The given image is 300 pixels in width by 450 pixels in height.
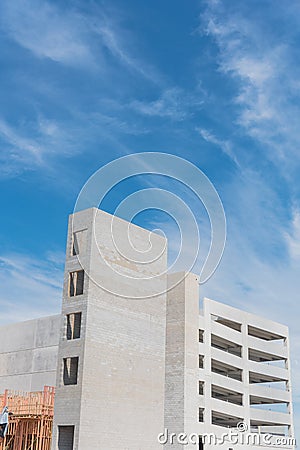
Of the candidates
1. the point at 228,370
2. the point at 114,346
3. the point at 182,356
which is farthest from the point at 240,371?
the point at 114,346

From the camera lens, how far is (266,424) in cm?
5350

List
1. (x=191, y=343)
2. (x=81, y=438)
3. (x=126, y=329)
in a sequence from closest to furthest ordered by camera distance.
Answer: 1. (x=81, y=438)
2. (x=126, y=329)
3. (x=191, y=343)

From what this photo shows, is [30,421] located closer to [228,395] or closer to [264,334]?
[228,395]

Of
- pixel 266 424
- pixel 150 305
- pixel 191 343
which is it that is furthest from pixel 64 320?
pixel 266 424

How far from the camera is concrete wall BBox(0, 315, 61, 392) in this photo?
137 feet

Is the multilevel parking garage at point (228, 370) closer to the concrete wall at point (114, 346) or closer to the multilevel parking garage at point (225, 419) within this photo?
the multilevel parking garage at point (225, 419)

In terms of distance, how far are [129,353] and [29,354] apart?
12408 millimetres

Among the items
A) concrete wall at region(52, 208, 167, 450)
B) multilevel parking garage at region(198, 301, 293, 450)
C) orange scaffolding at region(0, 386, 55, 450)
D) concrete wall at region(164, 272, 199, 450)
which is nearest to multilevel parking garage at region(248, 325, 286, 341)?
multilevel parking garage at region(198, 301, 293, 450)

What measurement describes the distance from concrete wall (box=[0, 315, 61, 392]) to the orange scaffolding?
5.55 m

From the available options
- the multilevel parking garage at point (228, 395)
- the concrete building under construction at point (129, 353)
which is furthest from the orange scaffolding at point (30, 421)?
the multilevel parking garage at point (228, 395)

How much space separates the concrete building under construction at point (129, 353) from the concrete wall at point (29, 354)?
3.1 inches

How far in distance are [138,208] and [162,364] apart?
11444mm

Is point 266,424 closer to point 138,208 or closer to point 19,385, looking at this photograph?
point 19,385

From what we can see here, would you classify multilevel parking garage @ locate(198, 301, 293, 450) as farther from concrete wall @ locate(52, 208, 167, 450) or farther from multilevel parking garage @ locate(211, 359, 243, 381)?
concrete wall @ locate(52, 208, 167, 450)
